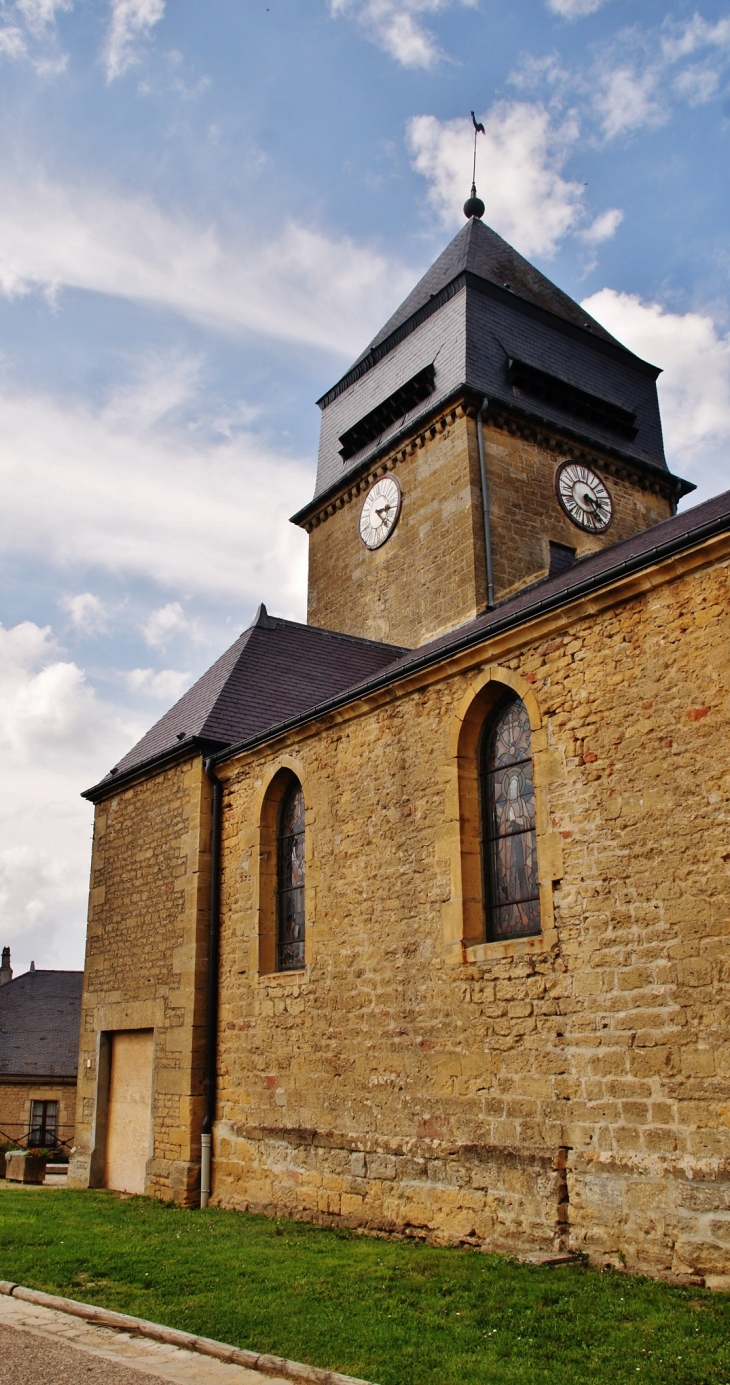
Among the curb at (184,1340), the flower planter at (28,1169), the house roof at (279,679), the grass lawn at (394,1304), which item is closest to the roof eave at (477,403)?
the house roof at (279,679)

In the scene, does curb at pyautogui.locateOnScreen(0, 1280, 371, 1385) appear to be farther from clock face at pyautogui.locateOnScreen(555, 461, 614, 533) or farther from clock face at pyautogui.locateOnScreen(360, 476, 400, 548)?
clock face at pyautogui.locateOnScreen(555, 461, 614, 533)

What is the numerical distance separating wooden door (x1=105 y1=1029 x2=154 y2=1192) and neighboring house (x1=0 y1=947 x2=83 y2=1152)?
1260 centimetres

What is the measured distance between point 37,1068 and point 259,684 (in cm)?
1644

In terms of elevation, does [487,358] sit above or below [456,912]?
above

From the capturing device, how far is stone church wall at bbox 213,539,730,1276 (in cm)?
668

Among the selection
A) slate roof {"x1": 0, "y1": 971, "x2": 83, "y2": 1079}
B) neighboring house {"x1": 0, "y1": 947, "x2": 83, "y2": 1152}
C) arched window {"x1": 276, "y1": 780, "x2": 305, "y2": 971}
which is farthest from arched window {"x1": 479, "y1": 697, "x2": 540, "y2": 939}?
slate roof {"x1": 0, "y1": 971, "x2": 83, "y2": 1079}

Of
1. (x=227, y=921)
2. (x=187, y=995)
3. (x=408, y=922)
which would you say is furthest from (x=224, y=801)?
(x=408, y=922)

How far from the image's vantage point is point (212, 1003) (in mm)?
11906

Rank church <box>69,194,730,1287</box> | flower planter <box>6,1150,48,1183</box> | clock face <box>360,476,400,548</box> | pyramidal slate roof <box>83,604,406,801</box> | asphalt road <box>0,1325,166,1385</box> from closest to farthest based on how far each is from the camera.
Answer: asphalt road <box>0,1325,166,1385</box>
church <box>69,194,730,1287</box>
pyramidal slate roof <box>83,604,406,801</box>
flower planter <box>6,1150,48,1183</box>
clock face <box>360,476,400,548</box>

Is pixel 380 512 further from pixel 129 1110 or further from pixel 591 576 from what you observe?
pixel 591 576

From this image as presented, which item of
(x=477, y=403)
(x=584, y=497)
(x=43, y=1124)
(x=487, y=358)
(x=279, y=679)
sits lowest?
(x=43, y=1124)

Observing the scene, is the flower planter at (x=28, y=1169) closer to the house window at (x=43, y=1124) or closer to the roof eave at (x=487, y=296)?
the house window at (x=43, y=1124)

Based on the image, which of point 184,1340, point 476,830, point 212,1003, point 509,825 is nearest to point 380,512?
point 212,1003

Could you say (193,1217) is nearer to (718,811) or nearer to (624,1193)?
(624,1193)
